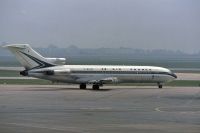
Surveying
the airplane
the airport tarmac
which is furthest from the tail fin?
the airport tarmac

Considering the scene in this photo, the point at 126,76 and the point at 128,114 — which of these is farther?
the point at 126,76

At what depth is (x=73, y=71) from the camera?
69.6 m

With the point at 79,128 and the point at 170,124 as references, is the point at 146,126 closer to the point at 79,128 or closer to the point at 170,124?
the point at 170,124

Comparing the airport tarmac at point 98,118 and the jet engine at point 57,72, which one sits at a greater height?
the jet engine at point 57,72

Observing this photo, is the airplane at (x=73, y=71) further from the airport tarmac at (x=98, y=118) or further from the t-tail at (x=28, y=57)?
the airport tarmac at (x=98, y=118)

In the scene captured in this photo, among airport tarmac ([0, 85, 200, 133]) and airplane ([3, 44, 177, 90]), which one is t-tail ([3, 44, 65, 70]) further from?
airport tarmac ([0, 85, 200, 133])

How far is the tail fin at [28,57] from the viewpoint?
68.4 meters

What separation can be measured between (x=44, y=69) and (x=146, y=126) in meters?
41.2

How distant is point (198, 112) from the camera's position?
37719 mm

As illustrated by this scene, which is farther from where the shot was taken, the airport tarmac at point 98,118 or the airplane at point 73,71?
the airplane at point 73,71

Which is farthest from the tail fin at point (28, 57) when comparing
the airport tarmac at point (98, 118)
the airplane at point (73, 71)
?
the airport tarmac at point (98, 118)

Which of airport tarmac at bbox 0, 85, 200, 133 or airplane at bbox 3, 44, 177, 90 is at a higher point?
airplane at bbox 3, 44, 177, 90

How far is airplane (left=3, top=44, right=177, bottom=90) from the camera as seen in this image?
225ft

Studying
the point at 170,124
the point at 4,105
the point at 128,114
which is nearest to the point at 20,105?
the point at 4,105
